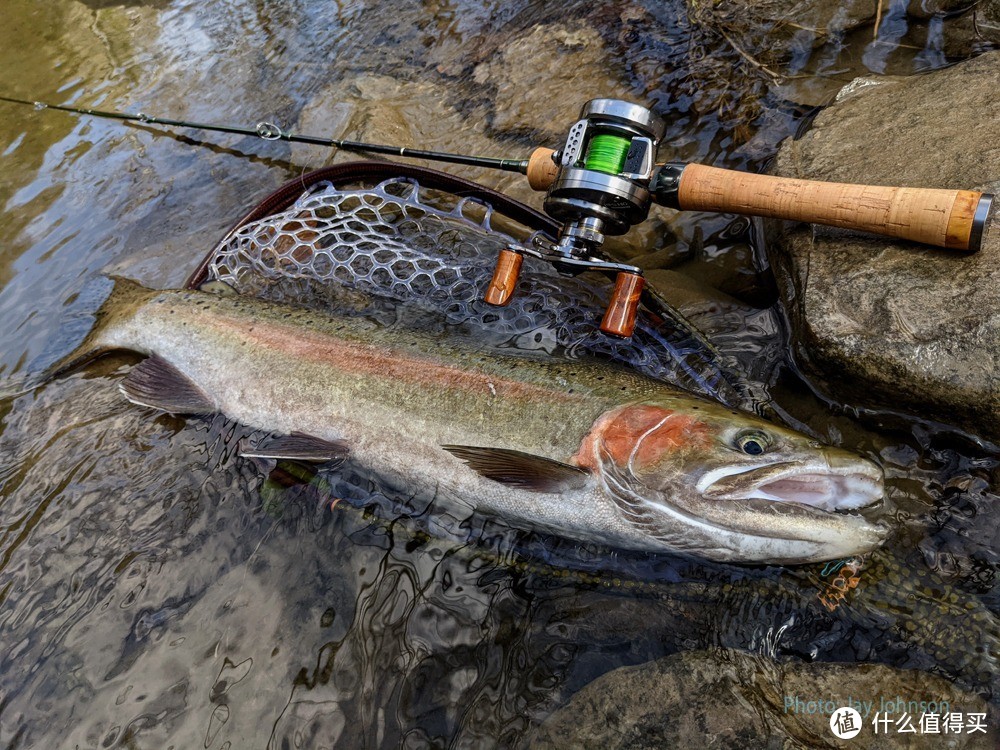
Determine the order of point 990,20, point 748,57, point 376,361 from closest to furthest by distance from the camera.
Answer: point 376,361, point 990,20, point 748,57

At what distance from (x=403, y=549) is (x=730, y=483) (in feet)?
4.87

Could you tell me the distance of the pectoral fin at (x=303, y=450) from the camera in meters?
3.07

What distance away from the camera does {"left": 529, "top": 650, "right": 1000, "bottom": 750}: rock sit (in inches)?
88.0

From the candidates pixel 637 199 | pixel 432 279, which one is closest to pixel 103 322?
pixel 432 279

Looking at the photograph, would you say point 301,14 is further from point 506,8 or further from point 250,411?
point 250,411

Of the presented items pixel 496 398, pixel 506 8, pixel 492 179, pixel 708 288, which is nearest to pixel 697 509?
pixel 496 398

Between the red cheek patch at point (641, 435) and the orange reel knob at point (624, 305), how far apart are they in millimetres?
351

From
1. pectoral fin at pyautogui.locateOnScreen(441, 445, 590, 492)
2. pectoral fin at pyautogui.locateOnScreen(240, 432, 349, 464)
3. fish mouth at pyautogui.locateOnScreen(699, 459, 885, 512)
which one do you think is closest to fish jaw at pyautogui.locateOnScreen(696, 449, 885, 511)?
fish mouth at pyautogui.locateOnScreen(699, 459, 885, 512)

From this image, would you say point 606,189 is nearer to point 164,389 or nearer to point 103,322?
point 164,389

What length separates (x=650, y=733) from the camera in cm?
228

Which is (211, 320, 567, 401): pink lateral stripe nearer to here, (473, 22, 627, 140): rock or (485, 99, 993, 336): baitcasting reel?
(485, 99, 993, 336): baitcasting reel

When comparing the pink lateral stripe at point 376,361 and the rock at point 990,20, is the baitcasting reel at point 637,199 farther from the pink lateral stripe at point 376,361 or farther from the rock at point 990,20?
the rock at point 990,20

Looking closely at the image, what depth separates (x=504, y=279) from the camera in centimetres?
302

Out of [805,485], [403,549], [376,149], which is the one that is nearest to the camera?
[805,485]
